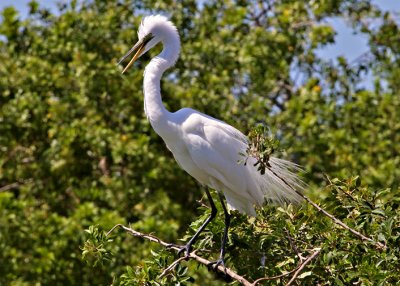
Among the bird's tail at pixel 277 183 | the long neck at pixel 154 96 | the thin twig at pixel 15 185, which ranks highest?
the long neck at pixel 154 96

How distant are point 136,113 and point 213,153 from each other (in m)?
2.93

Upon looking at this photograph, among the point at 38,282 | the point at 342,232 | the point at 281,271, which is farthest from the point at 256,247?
the point at 38,282

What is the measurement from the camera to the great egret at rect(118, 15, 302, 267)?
4.41 metres

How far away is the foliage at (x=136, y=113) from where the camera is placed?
673cm

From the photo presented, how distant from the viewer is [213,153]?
4465mm

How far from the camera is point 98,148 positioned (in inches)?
273

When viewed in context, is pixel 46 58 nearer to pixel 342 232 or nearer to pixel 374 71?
pixel 374 71

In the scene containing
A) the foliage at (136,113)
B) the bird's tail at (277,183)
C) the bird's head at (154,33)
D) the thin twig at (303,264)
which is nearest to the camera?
the thin twig at (303,264)

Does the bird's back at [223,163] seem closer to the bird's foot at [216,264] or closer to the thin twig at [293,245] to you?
the bird's foot at [216,264]

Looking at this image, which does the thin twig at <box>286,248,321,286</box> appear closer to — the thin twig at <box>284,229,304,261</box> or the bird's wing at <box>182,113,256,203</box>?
the thin twig at <box>284,229,304,261</box>

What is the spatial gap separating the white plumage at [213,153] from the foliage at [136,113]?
1.67m

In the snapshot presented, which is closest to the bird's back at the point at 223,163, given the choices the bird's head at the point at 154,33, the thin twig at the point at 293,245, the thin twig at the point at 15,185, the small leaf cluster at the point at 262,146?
the bird's head at the point at 154,33

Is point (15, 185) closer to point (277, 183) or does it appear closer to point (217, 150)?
point (217, 150)

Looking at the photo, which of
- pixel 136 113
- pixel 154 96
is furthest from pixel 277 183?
pixel 136 113
